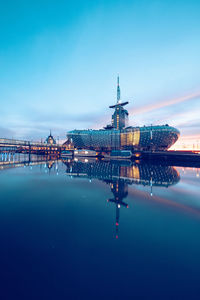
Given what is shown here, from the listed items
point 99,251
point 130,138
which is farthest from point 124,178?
point 130,138

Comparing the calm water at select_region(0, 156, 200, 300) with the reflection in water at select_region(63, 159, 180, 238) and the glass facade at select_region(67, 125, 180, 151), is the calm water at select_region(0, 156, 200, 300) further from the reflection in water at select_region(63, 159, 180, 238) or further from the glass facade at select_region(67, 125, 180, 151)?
the glass facade at select_region(67, 125, 180, 151)

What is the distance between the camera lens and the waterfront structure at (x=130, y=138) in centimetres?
15518

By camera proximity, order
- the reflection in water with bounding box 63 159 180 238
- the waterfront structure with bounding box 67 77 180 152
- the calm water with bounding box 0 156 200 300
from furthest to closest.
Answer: the waterfront structure with bounding box 67 77 180 152, the reflection in water with bounding box 63 159 180 238, the calm water with bounding box 0 156 200 300

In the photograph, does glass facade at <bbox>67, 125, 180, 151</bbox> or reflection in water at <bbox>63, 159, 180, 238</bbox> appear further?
glass facade at <bbox>67, 125, 180, 151</bbox>

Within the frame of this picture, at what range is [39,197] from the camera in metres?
12.7

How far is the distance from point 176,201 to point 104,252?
9577 millimetres

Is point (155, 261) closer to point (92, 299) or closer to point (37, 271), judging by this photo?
point (92, 299)

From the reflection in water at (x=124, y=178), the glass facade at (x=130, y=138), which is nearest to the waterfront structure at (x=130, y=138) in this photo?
the glass facade at (x=130, y=138)

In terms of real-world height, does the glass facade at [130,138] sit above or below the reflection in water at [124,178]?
above

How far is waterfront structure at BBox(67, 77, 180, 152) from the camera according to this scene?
15518cm

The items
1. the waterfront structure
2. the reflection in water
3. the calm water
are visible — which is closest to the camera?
the calm water

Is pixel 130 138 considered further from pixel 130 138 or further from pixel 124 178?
pixel 124 178

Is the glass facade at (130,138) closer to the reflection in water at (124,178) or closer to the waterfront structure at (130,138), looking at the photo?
the waterfront structure at (130,138)

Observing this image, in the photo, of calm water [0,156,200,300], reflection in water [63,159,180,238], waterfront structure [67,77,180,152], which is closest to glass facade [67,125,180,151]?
waterfront structure [67,77,180,152]
